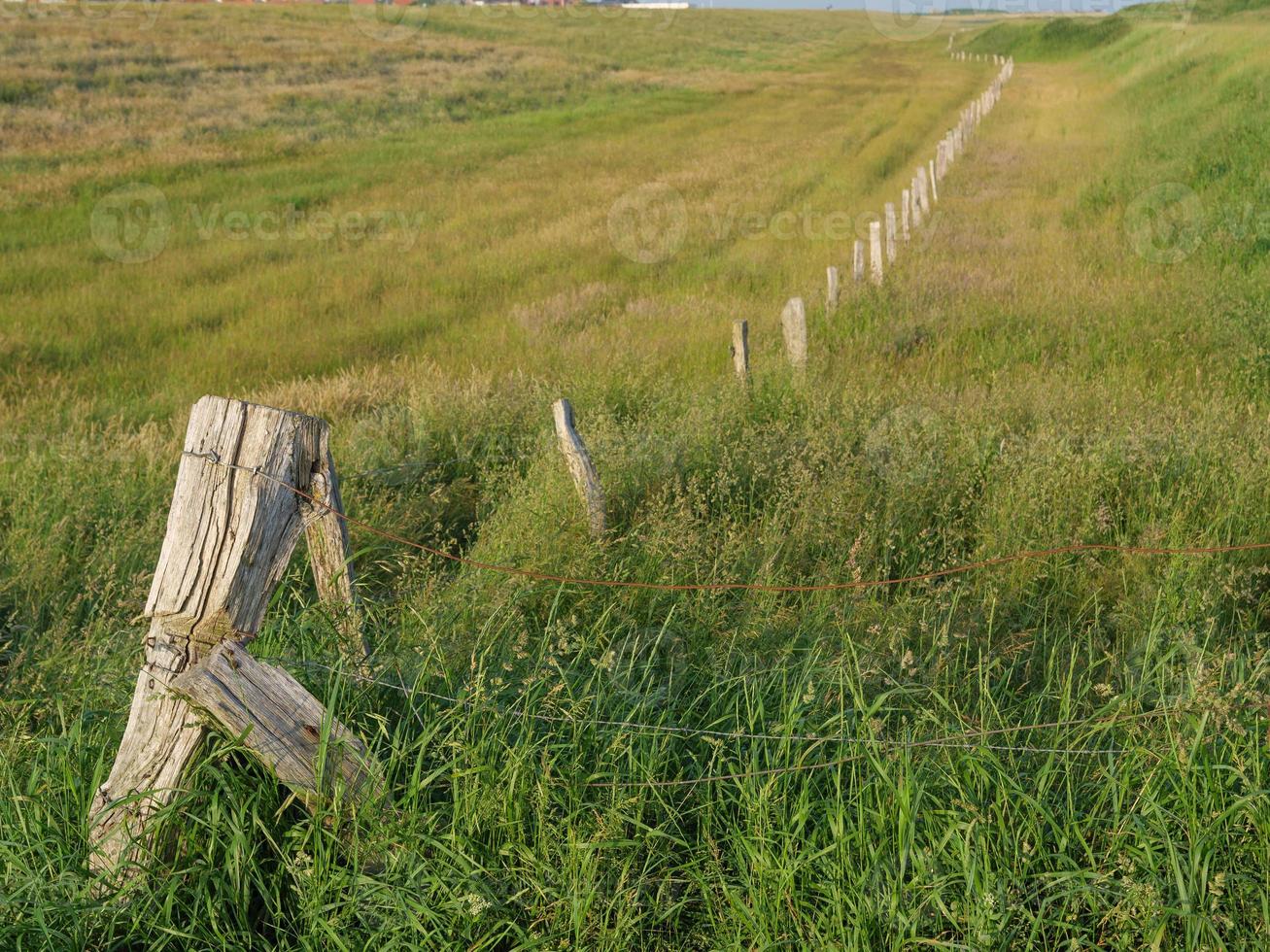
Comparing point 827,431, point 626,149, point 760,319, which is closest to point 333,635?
point 827,431

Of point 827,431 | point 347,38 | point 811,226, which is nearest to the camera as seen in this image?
point 827,431

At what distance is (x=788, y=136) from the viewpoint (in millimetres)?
31484

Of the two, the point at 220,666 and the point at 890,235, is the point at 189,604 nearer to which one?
the point at 220,666

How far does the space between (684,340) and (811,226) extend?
805 cm

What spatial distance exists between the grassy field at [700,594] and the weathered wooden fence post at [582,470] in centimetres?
14

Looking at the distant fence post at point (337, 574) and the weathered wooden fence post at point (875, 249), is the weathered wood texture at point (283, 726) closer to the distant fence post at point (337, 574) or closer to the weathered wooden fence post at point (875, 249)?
the distant fence post at point (337, 574)

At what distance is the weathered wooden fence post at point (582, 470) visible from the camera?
4.96 meters

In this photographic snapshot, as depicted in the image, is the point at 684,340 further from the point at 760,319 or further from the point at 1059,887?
the point at 1059,887

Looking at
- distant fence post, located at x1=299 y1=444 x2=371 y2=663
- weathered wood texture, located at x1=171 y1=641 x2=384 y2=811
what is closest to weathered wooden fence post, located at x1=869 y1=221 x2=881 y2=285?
distant fence post, located at x1=299 y1=444 x2=371 y2=663

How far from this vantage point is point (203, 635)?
2.69m

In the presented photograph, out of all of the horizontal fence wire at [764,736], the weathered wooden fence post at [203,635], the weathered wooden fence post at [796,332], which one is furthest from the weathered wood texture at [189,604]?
the weathered wooden fence post at [796,332]

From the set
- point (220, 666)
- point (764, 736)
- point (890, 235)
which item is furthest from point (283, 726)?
point (890, 235)

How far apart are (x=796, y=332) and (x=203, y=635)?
20.0 feet

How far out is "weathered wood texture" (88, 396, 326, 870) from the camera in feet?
8.78
